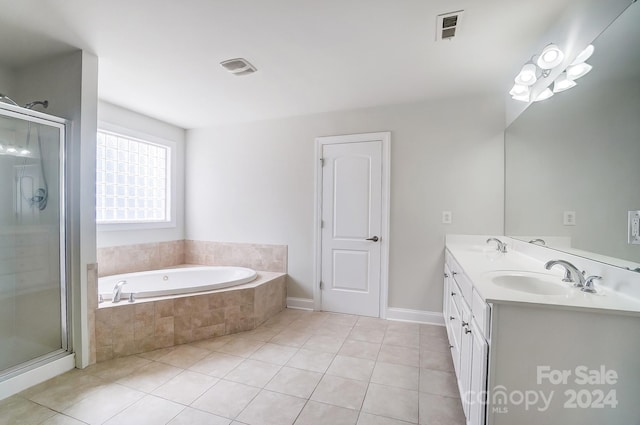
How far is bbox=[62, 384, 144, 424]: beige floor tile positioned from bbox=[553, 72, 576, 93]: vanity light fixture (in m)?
3.23

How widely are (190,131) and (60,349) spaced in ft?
9.32

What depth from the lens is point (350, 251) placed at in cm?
318

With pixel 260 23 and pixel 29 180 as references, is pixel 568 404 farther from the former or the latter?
pixel 29 180

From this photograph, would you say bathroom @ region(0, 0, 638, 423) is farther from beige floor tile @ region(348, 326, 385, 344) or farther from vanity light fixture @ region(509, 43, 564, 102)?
beige floor tile @ region(348, 326, 385, 344)

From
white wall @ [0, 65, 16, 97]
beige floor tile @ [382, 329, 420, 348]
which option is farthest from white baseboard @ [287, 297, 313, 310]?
white wall @ [0, 65, 16, 97]

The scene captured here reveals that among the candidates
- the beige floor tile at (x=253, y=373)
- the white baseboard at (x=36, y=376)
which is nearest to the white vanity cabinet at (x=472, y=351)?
the beige floor tile at (x=253, y=373)

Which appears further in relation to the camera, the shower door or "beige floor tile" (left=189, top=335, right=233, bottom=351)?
"beige floor tile" (left=189, top=335, right=233, bottom=351)

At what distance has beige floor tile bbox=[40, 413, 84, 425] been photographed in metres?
1.53

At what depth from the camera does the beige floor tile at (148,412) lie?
5.06 feet

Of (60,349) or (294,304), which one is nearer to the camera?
(60,349)

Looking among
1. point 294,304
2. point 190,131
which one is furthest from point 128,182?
point 294,304

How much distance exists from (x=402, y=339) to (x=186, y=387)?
1.80 m

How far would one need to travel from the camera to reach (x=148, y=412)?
161 cm

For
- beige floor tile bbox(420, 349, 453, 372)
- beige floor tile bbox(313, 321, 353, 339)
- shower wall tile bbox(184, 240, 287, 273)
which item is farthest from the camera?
shower wall tile bbox(184, 240, 287, 273)
